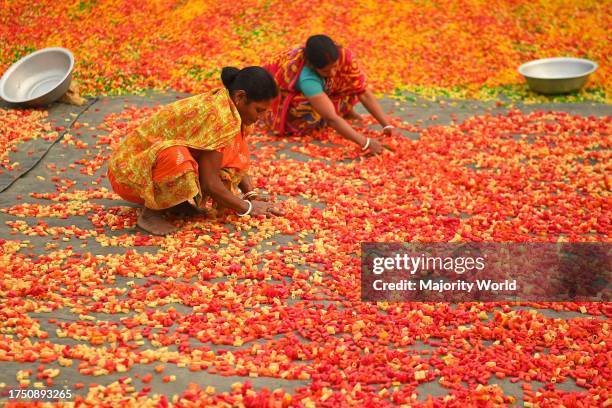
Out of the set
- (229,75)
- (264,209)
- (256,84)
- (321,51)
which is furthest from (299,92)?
(256,84)

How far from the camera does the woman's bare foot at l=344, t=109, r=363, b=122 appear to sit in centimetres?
754

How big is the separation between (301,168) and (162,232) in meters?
1.90

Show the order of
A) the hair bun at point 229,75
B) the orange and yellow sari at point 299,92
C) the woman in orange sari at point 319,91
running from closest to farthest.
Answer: the hair bun at point 229,75
the woman in orange sari at point 319,91
the orange and yellow sari at point 299,92

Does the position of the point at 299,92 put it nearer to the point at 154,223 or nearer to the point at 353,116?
the point at 353,116

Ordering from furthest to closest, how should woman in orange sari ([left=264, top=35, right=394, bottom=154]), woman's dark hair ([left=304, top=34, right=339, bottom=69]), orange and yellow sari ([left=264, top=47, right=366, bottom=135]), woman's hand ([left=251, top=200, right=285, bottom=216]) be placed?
orange and yellow sari ([left=264, top=47, right=366, bottom=135])
woman in orange sari ([left=264, top=35, right=394, bottom=154])
woman's dark hair ([left=304, top=34, right=339, bottom=69])
woman's hand ([left=251, top=200, right=285, bottom=216])

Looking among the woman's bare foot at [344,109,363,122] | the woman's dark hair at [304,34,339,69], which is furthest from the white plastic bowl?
the woman's dark hair at [304,34,339,69]

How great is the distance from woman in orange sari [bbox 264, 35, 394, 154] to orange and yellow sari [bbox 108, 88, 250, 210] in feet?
6.47

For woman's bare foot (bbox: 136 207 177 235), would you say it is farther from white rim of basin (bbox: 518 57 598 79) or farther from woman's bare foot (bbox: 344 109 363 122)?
white rim of basin (bbox: 518 57 598 79)

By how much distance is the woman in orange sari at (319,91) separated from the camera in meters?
6.42

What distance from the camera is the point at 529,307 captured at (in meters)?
4.02

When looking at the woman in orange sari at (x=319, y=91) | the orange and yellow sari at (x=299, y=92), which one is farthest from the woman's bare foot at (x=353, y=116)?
the orange and yellow sari at (x=299, y=92)

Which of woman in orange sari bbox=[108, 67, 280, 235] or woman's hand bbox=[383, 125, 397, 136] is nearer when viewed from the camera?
woman in orange sari bbox=[108, 67, 280, 235]

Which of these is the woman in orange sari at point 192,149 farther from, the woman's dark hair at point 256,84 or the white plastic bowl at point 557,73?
the white plastic bowl at point 557,73

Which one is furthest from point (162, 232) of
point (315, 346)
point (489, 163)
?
point (489, 163)
